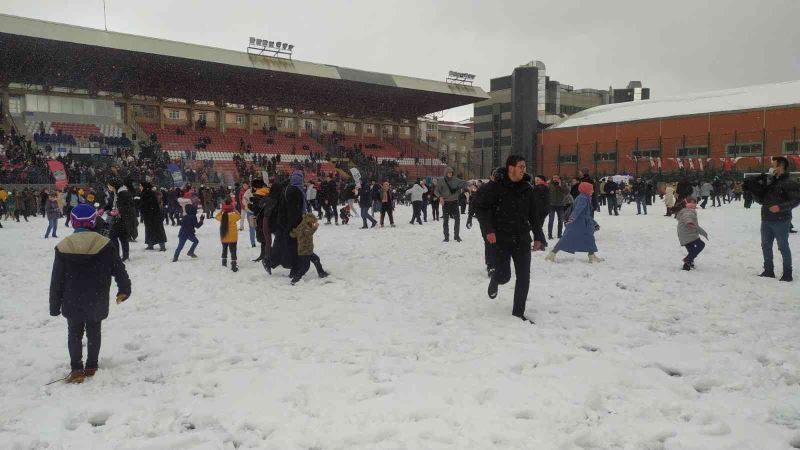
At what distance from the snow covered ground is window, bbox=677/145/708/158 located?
1628 inches

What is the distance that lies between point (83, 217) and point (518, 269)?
4.00 m

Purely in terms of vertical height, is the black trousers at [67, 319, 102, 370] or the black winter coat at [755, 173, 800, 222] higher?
the black winter coat at [755, 173, 800, 222]

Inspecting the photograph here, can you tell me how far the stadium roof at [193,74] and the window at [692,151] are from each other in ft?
56.6

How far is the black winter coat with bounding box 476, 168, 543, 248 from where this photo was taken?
217 inches

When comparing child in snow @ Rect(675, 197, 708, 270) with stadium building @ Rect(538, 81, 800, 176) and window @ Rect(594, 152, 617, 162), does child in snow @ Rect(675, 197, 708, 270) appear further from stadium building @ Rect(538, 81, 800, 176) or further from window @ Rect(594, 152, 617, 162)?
window @ Rect(594, 152, 617, 162)

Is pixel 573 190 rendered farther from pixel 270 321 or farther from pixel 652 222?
pixel 270 321

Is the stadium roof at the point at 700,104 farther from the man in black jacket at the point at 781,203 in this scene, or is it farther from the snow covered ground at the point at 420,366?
the snow covered ground at the point at 420,366

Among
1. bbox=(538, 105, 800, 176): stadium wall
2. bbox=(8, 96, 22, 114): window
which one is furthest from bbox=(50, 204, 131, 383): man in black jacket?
bbox=(538, 105, 800, 176): stadium wall

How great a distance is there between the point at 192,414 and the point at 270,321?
7.69 feet

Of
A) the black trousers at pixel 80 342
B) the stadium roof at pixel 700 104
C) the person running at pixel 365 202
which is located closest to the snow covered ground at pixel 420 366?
the black trousers at pixel 80 342

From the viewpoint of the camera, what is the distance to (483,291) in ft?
23.5

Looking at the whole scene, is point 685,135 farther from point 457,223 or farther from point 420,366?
point 420,366

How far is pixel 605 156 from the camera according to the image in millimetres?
49812

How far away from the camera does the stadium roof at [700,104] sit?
44.1 meters
